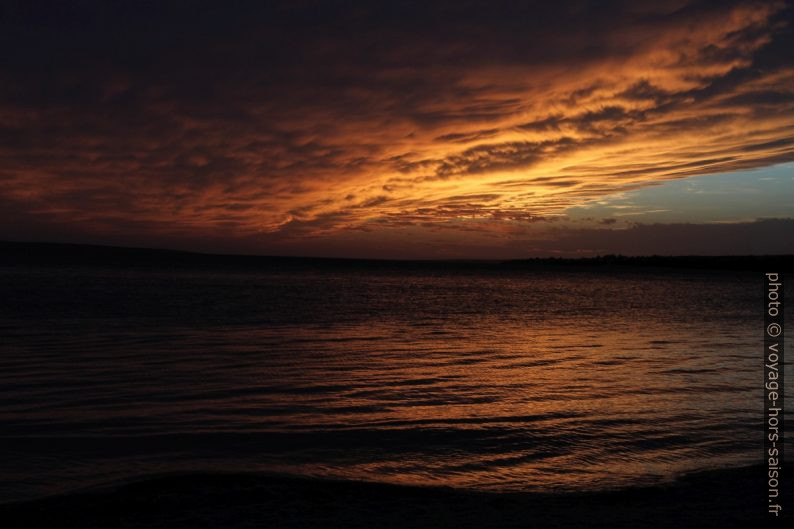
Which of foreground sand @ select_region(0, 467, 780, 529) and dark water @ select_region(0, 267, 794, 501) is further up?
foreground sand @ select_region(0, 467, 780, 529)

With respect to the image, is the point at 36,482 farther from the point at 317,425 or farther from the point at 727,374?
the point at 727,374

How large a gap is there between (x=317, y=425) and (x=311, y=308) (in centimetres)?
2959

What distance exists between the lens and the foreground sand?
638cm

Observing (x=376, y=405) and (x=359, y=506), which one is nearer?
(x=359, y=506)

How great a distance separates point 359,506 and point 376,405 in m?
5.73

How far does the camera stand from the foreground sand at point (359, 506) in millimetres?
6383

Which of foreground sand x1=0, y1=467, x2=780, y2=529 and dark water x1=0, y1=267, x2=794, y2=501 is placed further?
dark water x1=0, y1=267, x2=794, y2=501

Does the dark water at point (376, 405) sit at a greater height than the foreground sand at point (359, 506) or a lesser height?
lesser

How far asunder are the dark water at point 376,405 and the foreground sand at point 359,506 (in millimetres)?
655

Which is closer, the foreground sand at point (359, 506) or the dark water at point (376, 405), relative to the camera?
the foreground sand at point (359, 506)

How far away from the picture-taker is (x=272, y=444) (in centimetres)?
973

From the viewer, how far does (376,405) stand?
41.4 ft

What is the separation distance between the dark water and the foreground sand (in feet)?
2.15

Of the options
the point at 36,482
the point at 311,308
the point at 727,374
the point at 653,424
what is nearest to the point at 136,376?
the point at 36,482
